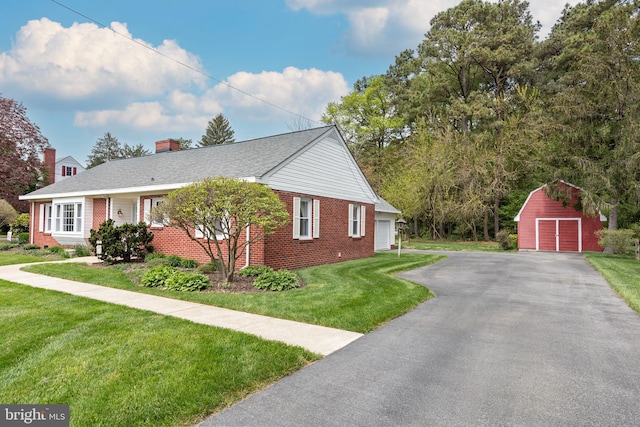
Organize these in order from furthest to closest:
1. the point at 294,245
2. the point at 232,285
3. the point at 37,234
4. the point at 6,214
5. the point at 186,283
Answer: the point at 6,214 < the point at 37,234 < the point at 294,245 < the point at 232,285 < the point at 186,283

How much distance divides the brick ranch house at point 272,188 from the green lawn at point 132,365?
5.45m

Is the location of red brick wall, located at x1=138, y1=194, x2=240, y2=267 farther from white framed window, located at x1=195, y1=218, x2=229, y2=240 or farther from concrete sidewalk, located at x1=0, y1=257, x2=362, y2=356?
concrete sidewalk, located at x1=0, y1=257, x2=362, y2=356

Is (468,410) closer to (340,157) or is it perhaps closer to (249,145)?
(340,157)

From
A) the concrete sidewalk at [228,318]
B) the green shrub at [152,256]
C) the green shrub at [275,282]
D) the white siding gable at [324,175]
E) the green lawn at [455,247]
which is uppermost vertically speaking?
the white siding gable at [324,175]

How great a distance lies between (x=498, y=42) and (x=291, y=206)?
29.3 metres

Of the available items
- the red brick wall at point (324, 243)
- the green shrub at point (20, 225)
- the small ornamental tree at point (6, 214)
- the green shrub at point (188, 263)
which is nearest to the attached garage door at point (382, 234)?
the red brick wall at point (324, 243)

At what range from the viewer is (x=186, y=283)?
7.97m

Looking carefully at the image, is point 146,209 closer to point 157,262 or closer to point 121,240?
point 121,240

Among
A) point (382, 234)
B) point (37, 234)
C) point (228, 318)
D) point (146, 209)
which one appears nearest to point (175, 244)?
point (146, 209)

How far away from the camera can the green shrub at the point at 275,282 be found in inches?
315

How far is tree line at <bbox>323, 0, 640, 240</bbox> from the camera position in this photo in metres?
18.8

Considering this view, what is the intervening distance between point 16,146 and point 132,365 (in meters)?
26.6

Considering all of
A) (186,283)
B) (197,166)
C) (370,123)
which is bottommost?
(186,283)

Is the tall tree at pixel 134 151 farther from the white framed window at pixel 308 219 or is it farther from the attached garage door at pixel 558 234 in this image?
the attached garage door at pixel 558 234
